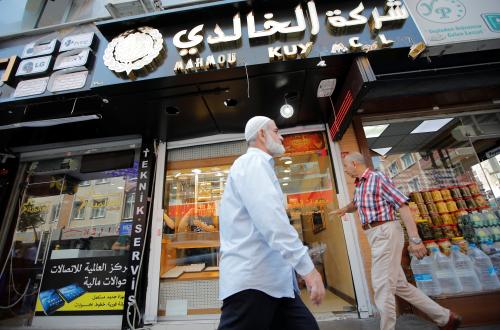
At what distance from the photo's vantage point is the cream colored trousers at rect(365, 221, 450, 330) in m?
2.55

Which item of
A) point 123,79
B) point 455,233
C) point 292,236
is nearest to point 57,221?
point 123,79

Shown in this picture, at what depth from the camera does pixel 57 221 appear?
4.93 m

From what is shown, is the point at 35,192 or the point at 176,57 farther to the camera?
the point at 35,192

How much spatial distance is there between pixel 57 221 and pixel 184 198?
2.65 metres

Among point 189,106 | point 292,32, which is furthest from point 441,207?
point 189,106

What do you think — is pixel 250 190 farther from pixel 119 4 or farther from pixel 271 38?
pixel 119 4

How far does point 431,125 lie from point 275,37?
3.77m

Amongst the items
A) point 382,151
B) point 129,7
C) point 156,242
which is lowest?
point 156,242

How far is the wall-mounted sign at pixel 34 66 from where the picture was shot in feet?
13.4

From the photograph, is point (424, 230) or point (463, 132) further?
point (463, 132)

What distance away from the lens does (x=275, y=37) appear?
3.55m

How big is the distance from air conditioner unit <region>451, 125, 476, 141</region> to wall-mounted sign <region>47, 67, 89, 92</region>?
6.89 m

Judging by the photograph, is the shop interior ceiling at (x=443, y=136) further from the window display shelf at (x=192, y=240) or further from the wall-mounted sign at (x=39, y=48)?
the wall-mounted sign at (x=39, y=48)

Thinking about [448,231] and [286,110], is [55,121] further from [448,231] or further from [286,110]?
[448,231]
